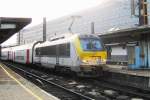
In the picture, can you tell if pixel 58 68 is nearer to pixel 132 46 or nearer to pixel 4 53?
pixel 132 46

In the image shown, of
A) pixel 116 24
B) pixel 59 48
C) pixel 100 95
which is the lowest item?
pixel 100 95

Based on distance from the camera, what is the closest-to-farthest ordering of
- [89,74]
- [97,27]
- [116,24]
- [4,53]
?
[89,74] → [4,53] → [116,24] → [97,27]

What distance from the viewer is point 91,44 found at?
23.2m

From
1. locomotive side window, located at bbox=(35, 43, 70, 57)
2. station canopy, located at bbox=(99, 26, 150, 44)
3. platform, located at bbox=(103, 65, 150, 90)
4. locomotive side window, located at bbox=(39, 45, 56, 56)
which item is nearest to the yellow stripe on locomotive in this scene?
platform, located at bbox=(103, 65, 150, 90)

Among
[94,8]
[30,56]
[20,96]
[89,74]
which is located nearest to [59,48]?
[89,74]

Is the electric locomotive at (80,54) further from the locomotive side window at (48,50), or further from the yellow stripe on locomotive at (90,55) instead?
the locomotive side window at (48,50)

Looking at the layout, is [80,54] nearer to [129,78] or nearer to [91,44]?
[91,44]

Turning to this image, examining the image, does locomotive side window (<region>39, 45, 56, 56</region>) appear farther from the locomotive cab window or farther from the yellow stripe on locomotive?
the yellow stripe on locomotive

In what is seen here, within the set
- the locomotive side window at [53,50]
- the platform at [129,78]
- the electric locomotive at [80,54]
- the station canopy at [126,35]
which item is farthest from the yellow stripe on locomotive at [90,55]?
the station canopy at [126,35]

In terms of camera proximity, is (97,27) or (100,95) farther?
(97,27)

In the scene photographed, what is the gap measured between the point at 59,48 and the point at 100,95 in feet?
32.1

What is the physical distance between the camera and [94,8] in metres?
119

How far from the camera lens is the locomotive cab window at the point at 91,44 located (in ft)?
75.3

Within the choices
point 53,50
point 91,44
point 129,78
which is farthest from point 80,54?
point 53,50
